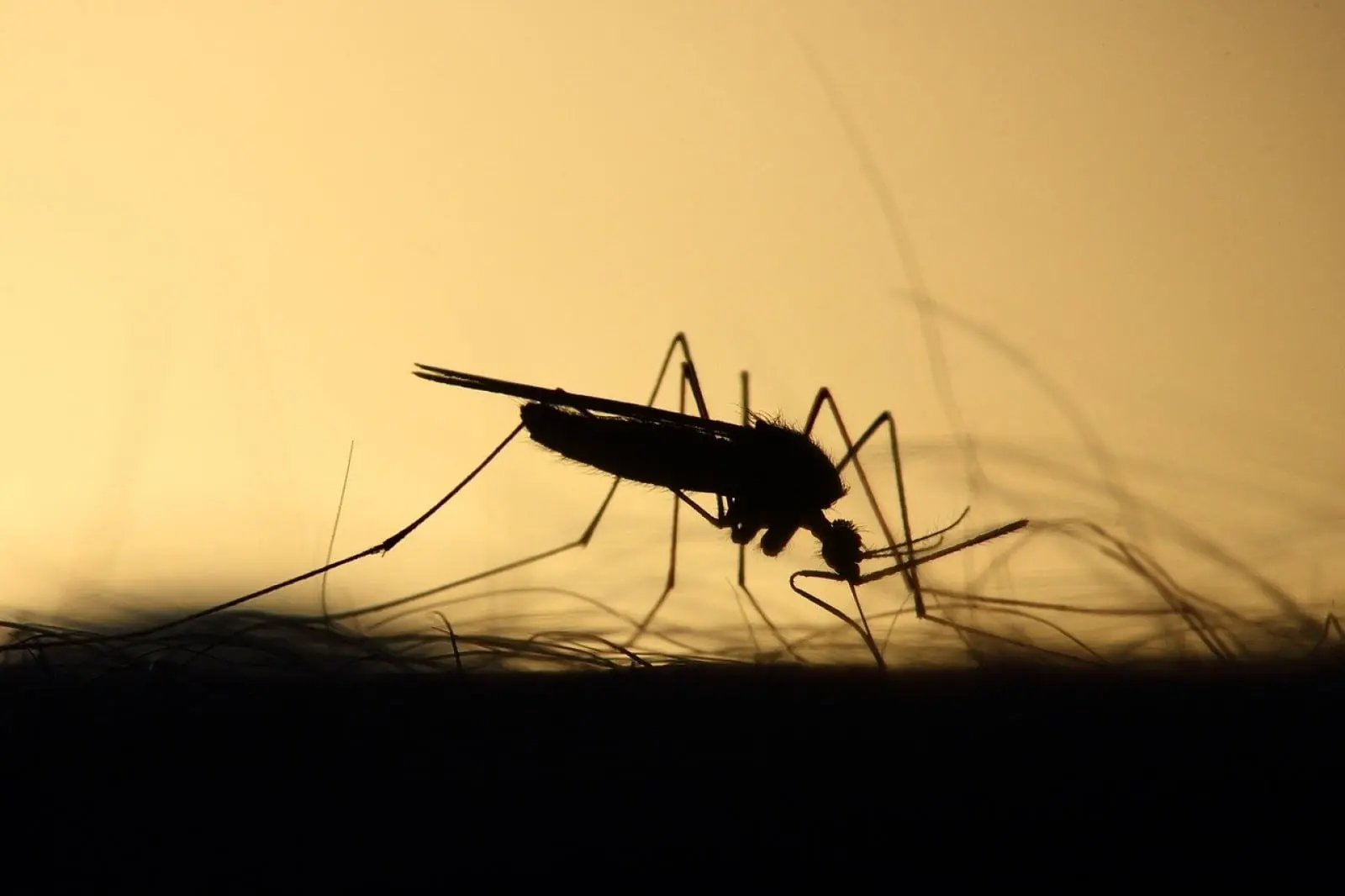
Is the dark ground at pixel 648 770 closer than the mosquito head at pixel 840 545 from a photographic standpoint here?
Yes

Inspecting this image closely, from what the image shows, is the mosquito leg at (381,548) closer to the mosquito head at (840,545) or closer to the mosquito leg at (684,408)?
the mosquito leg at (684,408)

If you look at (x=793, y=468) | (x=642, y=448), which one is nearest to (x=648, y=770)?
(x=642, y=448)

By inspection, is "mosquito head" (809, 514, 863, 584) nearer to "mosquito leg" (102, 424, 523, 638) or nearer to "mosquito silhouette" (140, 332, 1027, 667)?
"mosquito silhouette" (140, 332, 1027, 667)

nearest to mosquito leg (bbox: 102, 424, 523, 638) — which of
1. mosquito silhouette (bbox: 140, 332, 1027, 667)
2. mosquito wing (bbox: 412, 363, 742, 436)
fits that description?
mosquito silhouette (bbox: 140, 332, 1027, 667)

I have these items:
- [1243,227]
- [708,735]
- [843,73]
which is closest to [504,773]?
[708,735]

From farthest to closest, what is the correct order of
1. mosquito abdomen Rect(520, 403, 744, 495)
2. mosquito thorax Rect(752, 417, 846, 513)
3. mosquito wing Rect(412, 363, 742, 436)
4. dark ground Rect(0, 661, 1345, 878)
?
Answer: mosquito thorax Rect(752, 417, 846, 513) < mosquito abdomen Rect(520, 403, 744, 495) < mosquito wing Rect(412, 363, 742, 436) < dark ground Rect(0, 661, 1345, 878)

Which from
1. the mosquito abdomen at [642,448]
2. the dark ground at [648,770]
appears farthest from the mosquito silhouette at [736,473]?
the dark ground at [648,770]
